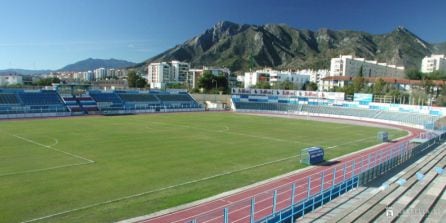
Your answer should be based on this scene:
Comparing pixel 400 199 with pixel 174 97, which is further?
pixel 174 97

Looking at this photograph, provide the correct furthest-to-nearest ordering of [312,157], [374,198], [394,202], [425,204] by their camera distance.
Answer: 1. [312,157]
2. [374,198]
3. [394,202]
4. [425,204]

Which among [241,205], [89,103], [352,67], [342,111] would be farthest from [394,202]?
[352,67]

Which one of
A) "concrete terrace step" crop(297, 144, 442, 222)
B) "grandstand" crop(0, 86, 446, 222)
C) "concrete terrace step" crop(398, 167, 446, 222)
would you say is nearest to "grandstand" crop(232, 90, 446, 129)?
"grandstand" crop(0, 86, 446, 222)

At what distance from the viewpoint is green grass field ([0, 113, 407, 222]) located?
52.8 ft

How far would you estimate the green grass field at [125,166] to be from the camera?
52.8 ft

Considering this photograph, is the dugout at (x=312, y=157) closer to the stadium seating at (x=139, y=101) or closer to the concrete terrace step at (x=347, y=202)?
the concrete terrace step at (x=347, y=202)

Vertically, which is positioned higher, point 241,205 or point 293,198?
point 293,198

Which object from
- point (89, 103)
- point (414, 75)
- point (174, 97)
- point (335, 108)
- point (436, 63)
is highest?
point (436, 63)

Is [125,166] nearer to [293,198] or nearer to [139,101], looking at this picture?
[293,198]

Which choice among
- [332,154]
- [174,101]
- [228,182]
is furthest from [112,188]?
[174,101]

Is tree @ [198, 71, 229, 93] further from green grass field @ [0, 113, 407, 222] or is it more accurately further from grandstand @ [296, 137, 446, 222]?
grandstand @ [296, 137, 446, 222]

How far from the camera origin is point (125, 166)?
23359 millimetres

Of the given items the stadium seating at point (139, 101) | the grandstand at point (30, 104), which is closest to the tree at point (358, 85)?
the stadium seating at point (139, 101)

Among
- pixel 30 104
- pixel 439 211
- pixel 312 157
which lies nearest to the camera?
pixel 439 211
